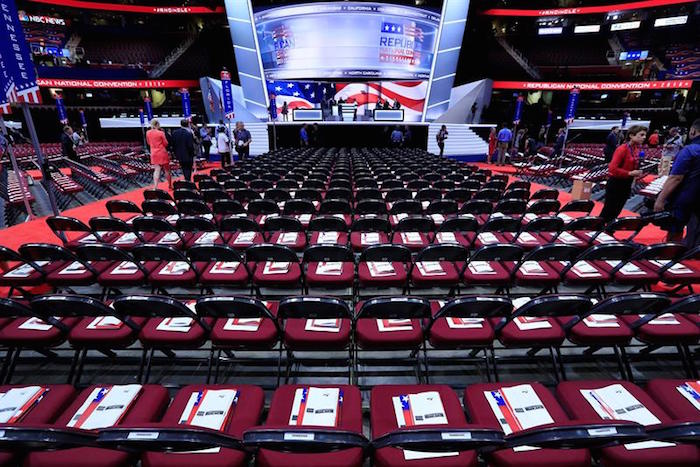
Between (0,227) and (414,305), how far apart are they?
8.48 metres

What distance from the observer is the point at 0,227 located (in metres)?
6.57

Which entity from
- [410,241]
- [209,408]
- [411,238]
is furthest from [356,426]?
[411,238]

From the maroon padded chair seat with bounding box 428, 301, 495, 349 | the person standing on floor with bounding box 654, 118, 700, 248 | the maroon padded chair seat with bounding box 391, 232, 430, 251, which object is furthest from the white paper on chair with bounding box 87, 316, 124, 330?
the person standing on floor with bounding box 654, 118, 700, 248

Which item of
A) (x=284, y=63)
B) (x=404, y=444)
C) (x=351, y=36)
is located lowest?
(x=404, y=444)

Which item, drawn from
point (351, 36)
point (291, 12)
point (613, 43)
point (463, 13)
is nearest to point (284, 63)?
point (291, 12)

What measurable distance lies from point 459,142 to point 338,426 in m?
19.2

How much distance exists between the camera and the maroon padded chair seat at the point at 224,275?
324cm

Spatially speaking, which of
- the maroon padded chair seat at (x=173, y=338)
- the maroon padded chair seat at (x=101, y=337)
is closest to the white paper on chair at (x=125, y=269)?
the maroon padded chair seat at (x=101, y=337)

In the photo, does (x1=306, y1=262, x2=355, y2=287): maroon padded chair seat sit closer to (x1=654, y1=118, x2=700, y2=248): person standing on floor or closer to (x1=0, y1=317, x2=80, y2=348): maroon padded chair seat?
(x1=0, y1=317, x2=80, y2=348): maroon padded chair seat

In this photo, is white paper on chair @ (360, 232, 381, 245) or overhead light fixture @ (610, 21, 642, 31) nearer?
white paper on chair @ (360, 232, 381, 245)

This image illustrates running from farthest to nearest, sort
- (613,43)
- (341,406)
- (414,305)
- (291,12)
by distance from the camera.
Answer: (613,43) < (291,12) < (414,305) < (341,406)

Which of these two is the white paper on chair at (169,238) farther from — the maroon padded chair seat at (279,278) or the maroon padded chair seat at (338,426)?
the maroon padded chair seat at (338,426)

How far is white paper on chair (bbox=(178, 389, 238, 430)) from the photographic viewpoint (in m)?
1.76

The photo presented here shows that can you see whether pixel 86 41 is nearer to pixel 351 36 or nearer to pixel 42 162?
pixel 351 36
